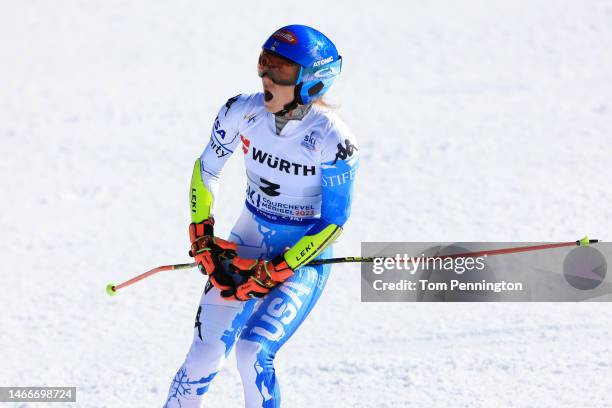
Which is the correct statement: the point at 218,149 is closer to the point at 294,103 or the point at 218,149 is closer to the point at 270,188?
the point at 270,188

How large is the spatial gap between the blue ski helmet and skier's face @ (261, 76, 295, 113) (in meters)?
0.04

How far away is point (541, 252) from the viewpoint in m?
8.66

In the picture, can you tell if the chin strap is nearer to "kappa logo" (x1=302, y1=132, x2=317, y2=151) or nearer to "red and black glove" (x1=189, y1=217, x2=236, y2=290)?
"kappa logo" (x1=302, y1=132, x2=317, y2=151)

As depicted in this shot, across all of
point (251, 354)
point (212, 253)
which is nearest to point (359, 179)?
point (212, 253)

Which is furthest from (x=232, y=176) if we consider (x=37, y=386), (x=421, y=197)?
(x=37, y=386)

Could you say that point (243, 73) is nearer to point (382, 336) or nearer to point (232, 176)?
point (232, 176)

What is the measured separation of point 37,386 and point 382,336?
2798mm

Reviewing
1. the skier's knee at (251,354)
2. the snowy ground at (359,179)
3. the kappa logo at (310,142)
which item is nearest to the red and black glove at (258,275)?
the skier's knee at (251,354)

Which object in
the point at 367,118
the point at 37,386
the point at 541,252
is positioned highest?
the point at 367,118

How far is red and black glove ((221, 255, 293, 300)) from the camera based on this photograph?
16.6 feet

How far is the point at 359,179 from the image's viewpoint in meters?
10.9

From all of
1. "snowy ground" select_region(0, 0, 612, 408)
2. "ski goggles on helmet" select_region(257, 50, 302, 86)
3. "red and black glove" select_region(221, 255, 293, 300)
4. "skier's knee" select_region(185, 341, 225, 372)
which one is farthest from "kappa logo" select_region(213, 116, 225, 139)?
"snowy ground" select_region(0, 0, 612, 408)

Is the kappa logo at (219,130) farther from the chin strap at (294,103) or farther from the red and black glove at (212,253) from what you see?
the red and black glove at (212,253)

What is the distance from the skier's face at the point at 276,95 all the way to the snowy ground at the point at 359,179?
245cm
